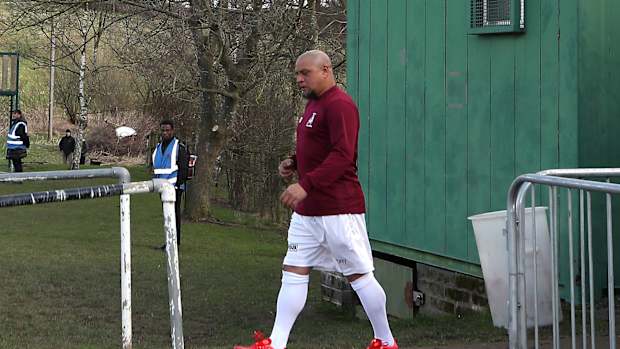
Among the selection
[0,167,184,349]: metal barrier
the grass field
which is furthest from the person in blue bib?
[0,167,184,349]: metal barrier

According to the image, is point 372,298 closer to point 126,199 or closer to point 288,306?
point 288,306

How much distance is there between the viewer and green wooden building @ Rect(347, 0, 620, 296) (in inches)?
300

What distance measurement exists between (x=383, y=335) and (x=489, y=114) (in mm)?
2823

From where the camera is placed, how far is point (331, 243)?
5.97m

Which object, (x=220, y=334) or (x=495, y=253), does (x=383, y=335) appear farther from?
(x=220, y=334)

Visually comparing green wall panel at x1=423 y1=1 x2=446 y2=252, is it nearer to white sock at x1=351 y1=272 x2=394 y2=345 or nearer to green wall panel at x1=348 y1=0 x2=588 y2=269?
green wall panel at x1=348 y1=0 x2=588 y2=269

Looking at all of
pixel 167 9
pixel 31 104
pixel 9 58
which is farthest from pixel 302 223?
pixel 31 104

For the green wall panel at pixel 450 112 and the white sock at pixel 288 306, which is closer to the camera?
the white sock at pixel 288 306

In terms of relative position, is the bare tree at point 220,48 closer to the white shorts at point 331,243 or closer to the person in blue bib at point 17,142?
the person in blue bib at point 17,142

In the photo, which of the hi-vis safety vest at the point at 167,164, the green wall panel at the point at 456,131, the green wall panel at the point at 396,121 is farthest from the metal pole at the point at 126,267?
the hi-vis safety vest at the point at 167,164

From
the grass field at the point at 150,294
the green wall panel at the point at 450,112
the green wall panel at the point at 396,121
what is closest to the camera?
the green wall panel at the point at 450,112

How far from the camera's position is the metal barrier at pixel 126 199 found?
187 inches

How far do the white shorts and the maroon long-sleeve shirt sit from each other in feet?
0.18

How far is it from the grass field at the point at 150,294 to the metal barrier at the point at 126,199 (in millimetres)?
1941
